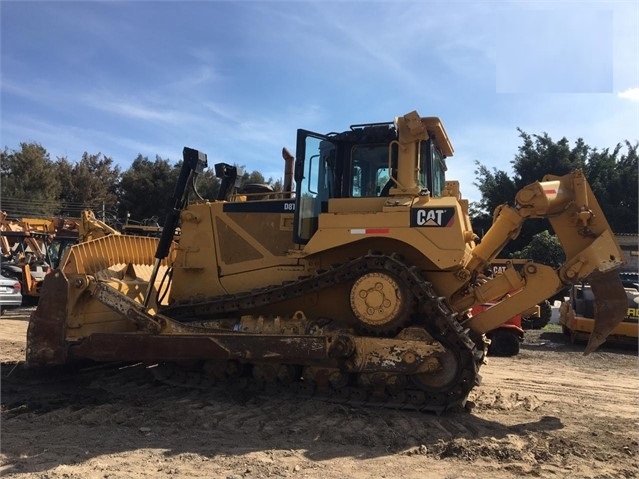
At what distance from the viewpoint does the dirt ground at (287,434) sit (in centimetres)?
458

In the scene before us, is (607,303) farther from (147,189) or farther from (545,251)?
(147,189)

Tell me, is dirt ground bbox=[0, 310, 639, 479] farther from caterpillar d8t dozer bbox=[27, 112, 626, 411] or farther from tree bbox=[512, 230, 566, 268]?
tree bbox=[512, 230, 566, 268]

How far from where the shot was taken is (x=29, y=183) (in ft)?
132

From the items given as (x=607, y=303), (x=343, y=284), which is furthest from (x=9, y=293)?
(x=607, y=303)

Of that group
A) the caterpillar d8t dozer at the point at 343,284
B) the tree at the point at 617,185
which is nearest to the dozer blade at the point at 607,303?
the caterpillar d8t dozer at the point at 343,284

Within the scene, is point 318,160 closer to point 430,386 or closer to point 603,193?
point 430,386

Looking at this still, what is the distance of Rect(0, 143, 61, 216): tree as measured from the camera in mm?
38062

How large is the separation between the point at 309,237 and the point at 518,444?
10.6 ft

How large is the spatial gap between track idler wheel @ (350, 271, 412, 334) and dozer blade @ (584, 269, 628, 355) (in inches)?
86.5

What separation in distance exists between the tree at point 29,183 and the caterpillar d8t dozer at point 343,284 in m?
35.0

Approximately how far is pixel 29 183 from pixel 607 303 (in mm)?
42009

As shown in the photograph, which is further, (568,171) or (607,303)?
(568,171)

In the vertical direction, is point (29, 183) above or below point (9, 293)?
above

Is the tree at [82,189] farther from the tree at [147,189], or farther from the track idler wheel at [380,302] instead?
the track idler wheel at [380,302]
